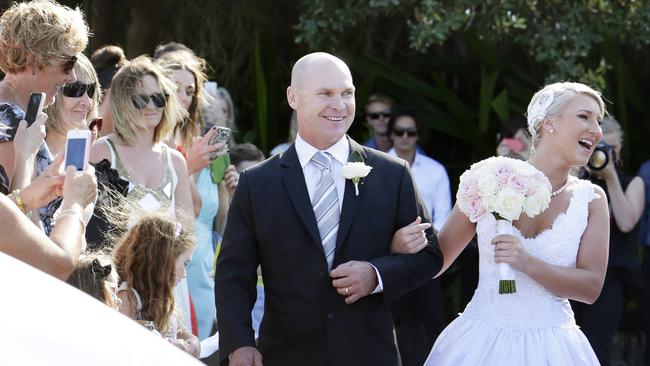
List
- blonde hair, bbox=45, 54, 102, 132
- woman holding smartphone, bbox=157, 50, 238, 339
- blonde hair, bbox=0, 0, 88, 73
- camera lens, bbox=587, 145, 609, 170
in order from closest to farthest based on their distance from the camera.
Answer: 1. blonde hair, bbox=0, 0, 88, 73
2. blonde hair, bbox=45, 54, 102, 132
3. woman holding smartphone, bbox=157, 50, 238, 339
4. camera lens, bbox=587, 145, 609, 170

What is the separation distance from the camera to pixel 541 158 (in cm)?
562

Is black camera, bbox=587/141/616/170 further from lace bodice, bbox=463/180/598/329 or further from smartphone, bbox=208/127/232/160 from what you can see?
lace bodice, bbox=463/180/598/329

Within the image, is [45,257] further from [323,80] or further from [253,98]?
[253,98]

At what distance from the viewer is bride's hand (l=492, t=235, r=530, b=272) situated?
5.31 meters

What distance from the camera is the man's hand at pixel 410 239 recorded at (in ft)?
16.6

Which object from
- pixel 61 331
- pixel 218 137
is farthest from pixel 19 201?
pixel 218 137

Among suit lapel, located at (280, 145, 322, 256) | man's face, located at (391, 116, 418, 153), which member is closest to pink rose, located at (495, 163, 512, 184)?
suit lapel, located at (280, 145, 322, 256)

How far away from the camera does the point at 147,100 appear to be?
6.73 metres

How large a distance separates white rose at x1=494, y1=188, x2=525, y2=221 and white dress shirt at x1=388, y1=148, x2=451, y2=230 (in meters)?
4.06

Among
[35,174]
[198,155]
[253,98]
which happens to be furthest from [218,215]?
[253,98]

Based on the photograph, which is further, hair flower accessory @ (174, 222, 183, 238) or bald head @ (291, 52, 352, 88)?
hair flower accessory @ (174, 222, 183, 238)

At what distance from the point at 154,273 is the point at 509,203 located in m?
1.70

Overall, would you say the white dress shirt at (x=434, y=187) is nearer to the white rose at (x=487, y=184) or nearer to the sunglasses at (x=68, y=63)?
the white rose at (x=487, y=184)

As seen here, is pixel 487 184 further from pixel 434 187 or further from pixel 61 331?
pixel 434 187
